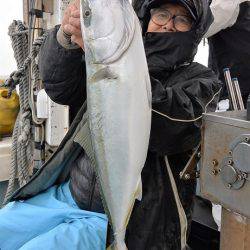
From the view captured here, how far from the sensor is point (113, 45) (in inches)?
44.6

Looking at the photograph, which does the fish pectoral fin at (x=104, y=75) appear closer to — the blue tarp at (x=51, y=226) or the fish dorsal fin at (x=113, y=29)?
the fish dorsal fin at (x=113, y=29)

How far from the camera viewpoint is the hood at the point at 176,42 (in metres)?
1.75

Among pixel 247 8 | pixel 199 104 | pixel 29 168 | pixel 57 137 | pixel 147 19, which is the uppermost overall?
pixel 247 8

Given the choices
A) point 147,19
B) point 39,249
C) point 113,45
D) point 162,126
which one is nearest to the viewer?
point 113,45

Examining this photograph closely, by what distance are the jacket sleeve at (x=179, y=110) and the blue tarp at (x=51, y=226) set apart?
53cm

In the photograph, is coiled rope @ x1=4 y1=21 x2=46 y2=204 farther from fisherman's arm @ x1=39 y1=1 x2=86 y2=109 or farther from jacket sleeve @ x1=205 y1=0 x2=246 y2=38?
jacket sleeve @ x1=205 y1=0 x2=246 y2=38

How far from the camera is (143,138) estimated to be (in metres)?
1.23

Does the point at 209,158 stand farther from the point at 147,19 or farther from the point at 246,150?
the point at 147,19

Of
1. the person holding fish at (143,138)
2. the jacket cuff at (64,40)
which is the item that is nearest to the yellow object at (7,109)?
the person holding fish at (143,138)

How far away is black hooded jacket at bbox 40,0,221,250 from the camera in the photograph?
1593 mm

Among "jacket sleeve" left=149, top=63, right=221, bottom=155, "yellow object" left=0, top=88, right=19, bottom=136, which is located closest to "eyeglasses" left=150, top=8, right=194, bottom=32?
"jacket sleeve" left=149, top=63, right=221, bottom=155

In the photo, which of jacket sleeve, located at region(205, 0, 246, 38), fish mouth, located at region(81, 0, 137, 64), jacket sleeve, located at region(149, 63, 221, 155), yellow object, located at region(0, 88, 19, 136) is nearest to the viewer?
fish mouth, located at region(81, 0, 137, 64)

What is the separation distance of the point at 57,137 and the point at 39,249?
1.55 metres

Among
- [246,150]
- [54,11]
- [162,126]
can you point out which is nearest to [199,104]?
[162,126]
